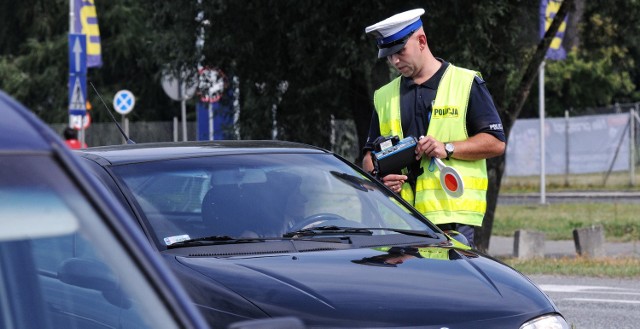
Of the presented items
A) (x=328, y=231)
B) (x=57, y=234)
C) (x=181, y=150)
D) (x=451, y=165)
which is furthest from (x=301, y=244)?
(x=57, y=234)

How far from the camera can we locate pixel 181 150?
591 cm

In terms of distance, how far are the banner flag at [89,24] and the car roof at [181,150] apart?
2586 cm

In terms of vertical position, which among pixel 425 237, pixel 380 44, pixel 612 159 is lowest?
pixel 612 159

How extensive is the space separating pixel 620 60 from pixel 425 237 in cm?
1402

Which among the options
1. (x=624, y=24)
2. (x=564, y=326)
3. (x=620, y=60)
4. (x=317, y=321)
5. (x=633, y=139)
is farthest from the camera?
(x=633, y=139)

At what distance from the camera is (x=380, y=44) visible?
22.4 feet

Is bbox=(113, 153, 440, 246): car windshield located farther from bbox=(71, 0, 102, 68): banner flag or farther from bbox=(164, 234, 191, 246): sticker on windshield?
bbox=(71, 0, 102, 68): banner flag

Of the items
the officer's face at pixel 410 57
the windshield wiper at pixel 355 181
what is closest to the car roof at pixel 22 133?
the windshield wiper at pixel 355 181

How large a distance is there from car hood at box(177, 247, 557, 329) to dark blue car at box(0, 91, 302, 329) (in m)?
2.07

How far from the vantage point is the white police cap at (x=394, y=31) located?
675cm

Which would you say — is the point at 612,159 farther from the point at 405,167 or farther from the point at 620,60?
the point at 405,167

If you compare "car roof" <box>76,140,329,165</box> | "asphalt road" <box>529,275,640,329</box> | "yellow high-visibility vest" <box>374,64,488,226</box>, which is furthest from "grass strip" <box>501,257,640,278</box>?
"car roof" <box>76,140,329,165</box>

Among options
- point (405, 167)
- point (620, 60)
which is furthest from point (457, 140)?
point (620, 60)

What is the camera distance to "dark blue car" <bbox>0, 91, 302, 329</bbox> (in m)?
2.19
